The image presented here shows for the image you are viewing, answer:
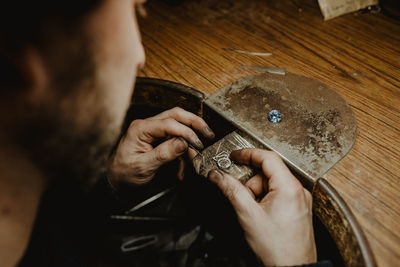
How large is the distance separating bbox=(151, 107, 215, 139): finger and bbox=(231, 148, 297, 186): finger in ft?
0.83

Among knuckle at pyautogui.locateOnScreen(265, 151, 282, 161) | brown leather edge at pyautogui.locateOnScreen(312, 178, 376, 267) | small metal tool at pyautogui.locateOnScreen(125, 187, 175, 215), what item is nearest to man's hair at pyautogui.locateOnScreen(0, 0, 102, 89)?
knuckle at pyautogui.locateOnScreen(265, 151, 282, 161)

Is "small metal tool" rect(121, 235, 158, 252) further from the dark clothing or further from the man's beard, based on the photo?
the man's beard

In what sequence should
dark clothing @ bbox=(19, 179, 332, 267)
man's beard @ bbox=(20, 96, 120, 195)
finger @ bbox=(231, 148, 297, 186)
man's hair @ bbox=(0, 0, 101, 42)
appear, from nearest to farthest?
man's hair @ bbox=(0, 0, 101, 42) → man's beard @ bbox=(20, 96, 120, 195) → finger @ bbox=(231, 148, 297, 186) → dark clothing @ bbox=(19, 179, 332, 267)

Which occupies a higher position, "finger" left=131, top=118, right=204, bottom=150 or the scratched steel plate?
the scratched steel plate

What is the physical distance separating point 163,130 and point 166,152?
117mm

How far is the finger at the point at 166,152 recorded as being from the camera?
1.12 m

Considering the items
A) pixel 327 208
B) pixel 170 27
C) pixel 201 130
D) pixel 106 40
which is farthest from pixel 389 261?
pixel 170 27

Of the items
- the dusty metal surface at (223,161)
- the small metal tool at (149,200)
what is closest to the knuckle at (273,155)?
the dusty metal surface at (223,161)

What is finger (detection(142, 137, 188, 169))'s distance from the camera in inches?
44.2

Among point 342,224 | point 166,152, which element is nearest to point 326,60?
point 342,224

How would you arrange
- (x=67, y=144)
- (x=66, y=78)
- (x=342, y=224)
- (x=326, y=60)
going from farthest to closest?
(x=326, y=60), (x=342, y=224), (x=67, y=144), (x=66, y=78)

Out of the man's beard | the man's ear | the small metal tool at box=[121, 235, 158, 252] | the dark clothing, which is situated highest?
the man's ear

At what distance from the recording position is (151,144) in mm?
1344

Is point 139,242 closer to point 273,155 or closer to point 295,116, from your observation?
point 273,155
